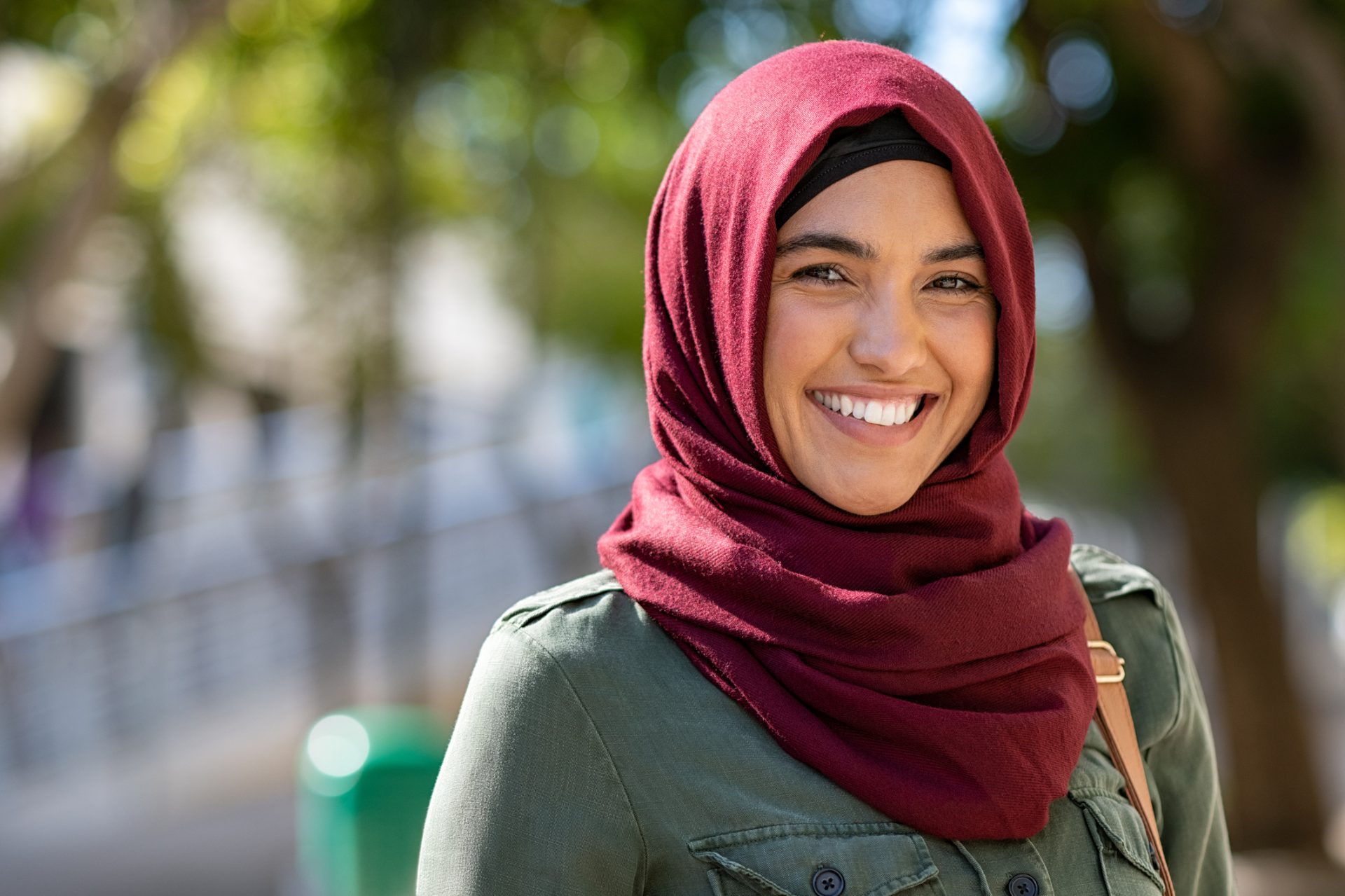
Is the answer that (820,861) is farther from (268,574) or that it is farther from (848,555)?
(268,574)

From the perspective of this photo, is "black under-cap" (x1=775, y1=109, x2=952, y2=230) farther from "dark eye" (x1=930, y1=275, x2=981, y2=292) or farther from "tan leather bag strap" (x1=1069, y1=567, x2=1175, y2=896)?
"tan leather bag strap" (x1=1069, y1=567, x2=1175, y2=896)

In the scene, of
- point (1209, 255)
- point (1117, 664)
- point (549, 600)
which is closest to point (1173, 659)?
point (1117, 664)

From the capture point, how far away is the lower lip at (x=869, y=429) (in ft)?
5.86

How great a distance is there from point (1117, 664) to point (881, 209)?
0.73m

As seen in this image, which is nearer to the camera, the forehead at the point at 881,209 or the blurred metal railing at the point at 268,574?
the forehead at the point at 881,209

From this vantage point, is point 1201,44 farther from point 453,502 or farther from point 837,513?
point 453,502

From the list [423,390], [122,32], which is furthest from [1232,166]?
[423,390]

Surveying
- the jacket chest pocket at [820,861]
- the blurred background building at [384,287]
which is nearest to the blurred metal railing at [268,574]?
the blurred background building at [384,287]

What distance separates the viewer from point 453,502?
14.6 meters

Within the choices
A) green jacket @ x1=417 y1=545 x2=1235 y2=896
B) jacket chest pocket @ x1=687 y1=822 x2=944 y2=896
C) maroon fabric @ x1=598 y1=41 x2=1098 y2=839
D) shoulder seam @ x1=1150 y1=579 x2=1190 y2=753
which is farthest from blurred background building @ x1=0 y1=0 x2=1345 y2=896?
jacket chest pocket @ x1=687 y1=822 x2=944 y2=896

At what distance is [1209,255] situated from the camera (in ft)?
26.2

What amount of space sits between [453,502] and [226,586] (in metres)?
3.85

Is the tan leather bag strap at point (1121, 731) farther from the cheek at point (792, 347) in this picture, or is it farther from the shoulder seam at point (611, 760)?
the shoulder seam at point (611, 760)

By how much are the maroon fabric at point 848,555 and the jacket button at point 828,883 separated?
99 millimetres
